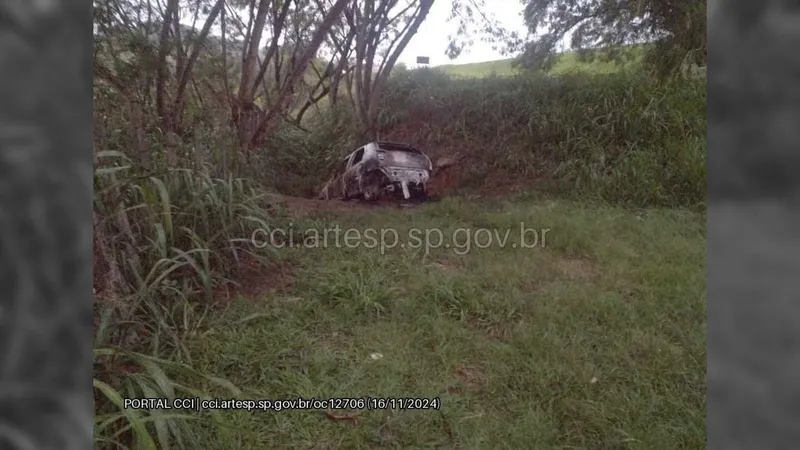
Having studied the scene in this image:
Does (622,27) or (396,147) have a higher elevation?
(622,27)

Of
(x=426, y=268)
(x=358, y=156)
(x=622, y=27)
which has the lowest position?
(x=426, y=268)

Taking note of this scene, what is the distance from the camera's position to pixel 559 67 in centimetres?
153

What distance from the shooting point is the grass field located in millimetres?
1500

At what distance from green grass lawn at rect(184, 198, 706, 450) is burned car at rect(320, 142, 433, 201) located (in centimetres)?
7

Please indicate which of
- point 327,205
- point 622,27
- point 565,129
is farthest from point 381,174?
point 622,27

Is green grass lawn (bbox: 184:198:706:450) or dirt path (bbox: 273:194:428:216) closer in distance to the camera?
green grass lawn (bbox: 184:198:706:450)

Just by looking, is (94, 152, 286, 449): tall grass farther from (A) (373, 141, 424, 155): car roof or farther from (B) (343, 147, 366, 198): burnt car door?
(A) (373, 141, 424, 155): car roof

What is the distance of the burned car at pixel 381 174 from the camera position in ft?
4.91

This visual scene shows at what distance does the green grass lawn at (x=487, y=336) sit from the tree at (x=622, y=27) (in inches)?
18.2

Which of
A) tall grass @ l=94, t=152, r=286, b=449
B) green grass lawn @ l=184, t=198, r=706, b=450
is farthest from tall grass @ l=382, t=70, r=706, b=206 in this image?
tall grass @ l=94, t=152, r=286, b=449

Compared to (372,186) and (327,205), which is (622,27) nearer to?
(372,186)

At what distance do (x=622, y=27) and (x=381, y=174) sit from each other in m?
0.84

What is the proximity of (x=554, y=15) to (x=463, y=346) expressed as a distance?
1.00 metres

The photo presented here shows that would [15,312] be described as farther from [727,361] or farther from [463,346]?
[727,361]
